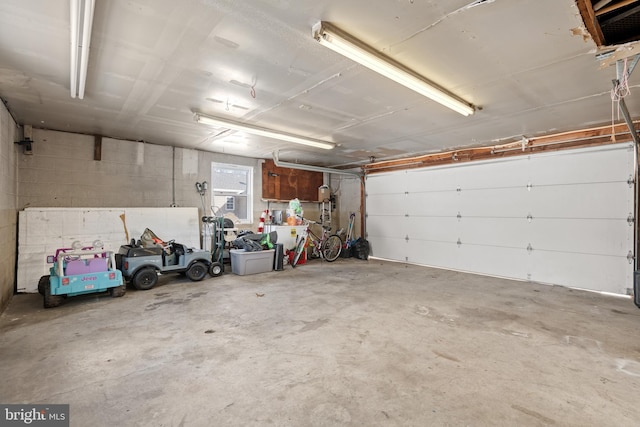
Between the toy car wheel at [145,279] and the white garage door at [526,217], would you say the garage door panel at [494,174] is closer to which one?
the white garage door at [526,217]

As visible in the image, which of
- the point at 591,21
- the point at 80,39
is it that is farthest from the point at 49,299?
the point at 591,21

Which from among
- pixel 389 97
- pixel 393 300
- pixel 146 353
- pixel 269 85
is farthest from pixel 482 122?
pixel 146 353

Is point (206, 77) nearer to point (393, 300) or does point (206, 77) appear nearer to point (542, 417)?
point (393, 300)

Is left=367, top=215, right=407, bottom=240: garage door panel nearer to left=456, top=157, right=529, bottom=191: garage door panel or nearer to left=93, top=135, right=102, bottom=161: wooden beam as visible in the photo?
left=456, top=157, right=529, bottom=191: garage door panel

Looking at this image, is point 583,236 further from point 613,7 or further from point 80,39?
point 80,39

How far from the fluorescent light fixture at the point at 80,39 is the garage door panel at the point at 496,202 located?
639 centimetres

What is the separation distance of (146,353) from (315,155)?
523 centimetres

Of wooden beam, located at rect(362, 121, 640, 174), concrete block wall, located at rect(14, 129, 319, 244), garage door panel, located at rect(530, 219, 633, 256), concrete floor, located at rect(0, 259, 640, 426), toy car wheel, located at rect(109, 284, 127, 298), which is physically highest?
wooden beam, located at rect(362, 121, 640, 174)

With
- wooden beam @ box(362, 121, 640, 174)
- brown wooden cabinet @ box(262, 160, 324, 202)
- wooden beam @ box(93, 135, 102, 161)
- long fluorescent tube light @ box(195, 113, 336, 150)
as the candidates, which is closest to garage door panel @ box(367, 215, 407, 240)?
wooden beam @ box(362, 121, 640, 174)

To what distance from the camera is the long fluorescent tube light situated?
4.01 meters

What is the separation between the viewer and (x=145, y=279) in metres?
4.35

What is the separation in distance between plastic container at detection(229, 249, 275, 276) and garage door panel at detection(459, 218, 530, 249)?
4.20m

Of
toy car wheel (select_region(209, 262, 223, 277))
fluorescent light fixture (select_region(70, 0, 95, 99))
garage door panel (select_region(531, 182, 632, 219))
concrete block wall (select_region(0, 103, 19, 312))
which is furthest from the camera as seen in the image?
toy car wheel (select_region(209, 262, 223, 277))

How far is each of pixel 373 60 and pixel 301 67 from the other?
712 mm
